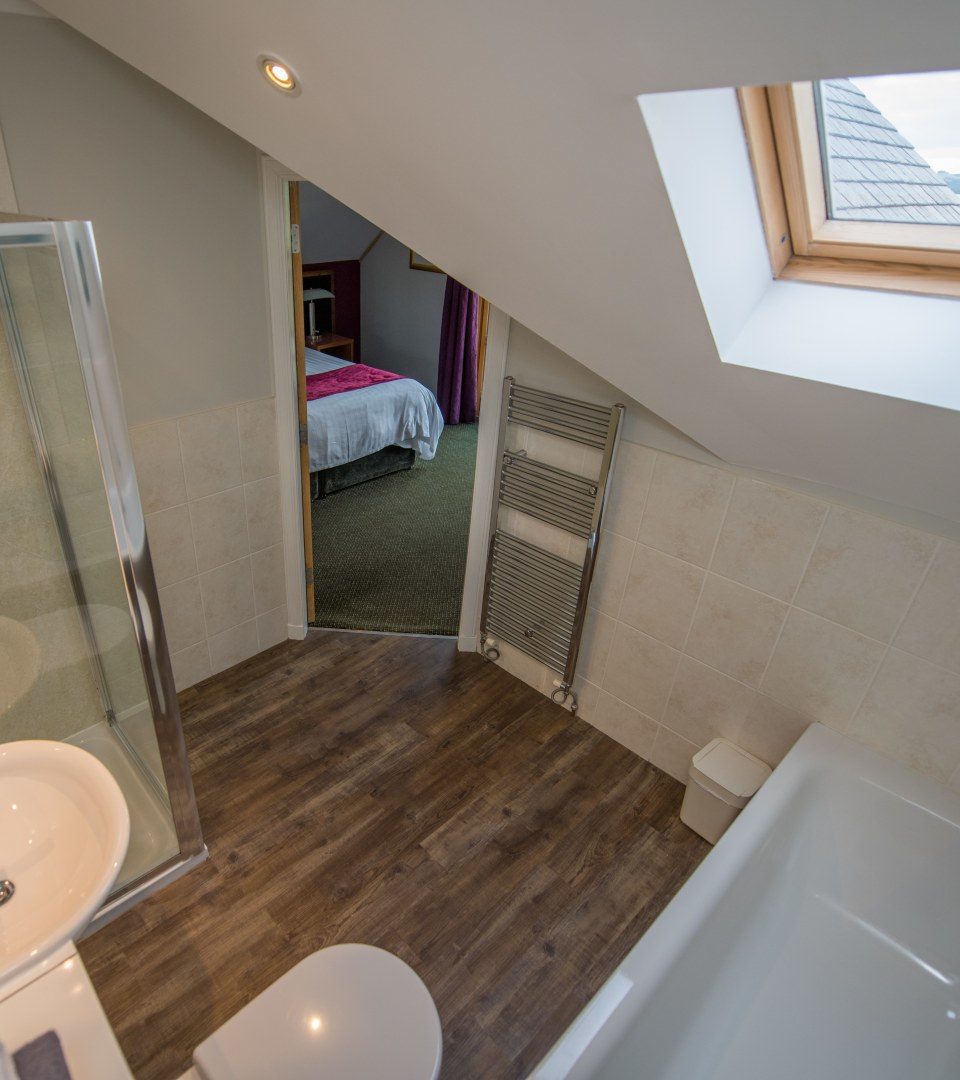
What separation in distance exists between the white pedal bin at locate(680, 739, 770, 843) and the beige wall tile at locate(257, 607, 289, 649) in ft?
6.01

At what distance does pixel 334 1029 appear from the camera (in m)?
1.38

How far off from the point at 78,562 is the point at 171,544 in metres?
0.62

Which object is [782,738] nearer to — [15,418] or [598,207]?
[598,207]

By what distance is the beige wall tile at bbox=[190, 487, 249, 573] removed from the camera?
252cm

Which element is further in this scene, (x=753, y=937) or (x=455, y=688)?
(x=455, y=688)

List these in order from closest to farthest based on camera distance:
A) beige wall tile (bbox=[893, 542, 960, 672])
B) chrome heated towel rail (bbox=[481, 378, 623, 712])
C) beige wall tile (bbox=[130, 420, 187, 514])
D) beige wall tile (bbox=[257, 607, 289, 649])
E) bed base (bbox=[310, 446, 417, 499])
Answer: beige wall tile (bbox=[893, 542, 960, 672])
beige wall tile (bbox=[130, 420, 187, 514])
chrome heated towel rail (bbox=[481, 378, 623, 712])
beige wall tile (bbox=[257, 607, 289, 649])
bed base (bbox=[310, 446, 417, 499])

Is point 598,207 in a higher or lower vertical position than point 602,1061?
higher

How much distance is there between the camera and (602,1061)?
1263 mm

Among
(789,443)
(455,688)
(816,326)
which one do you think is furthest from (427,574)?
(816,326)

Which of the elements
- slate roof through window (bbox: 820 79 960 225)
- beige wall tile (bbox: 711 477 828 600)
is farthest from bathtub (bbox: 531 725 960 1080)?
slate roof through window (bbox: 820 79 960 225)

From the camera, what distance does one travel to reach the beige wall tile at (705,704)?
2267 mm

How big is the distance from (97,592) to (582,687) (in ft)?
5.90

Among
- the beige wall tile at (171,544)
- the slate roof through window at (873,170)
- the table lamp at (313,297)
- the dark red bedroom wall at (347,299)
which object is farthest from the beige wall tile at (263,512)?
the dark red bedroom wall at (347,299)

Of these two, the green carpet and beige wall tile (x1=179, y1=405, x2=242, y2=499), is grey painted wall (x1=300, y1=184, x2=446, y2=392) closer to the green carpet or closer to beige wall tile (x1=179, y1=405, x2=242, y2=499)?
the green carpet
